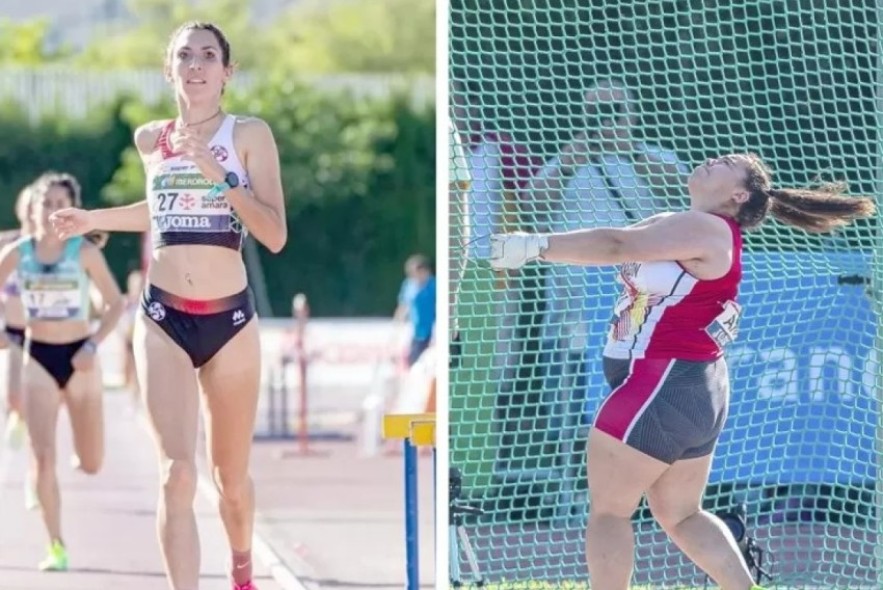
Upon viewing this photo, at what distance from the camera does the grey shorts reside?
683 centimetres

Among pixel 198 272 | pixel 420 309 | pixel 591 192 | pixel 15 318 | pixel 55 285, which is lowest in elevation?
pixel 420 309

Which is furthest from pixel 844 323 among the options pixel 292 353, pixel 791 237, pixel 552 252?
pixel 292 353

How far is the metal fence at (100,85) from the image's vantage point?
155ft

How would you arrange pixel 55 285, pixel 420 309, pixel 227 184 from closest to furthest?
pixel 227 184, pixel 55 285, pixel 420 309

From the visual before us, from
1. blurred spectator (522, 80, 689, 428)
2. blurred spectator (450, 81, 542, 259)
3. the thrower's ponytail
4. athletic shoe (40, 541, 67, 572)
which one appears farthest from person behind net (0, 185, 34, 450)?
the thrower's ponytail

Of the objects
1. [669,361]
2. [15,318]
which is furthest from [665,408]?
[15,318]

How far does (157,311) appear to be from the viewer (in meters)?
7.25

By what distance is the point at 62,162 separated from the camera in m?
44.4

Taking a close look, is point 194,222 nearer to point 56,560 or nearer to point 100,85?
point 56,560

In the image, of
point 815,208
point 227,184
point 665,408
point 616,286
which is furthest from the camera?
point 616,286

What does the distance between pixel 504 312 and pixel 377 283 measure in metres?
34.4

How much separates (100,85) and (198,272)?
42923 millimetres

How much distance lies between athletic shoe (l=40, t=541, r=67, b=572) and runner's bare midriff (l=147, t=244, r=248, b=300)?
9.71 ft

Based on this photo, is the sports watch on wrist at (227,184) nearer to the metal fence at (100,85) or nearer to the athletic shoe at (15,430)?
the athletic shoe at (15,430)
